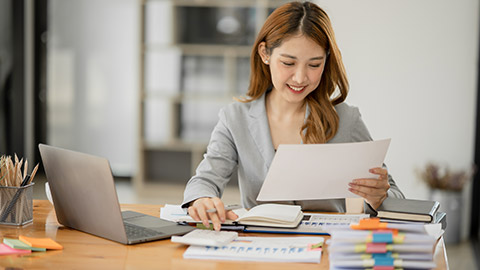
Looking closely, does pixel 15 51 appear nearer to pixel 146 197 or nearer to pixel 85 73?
pixel 85 73

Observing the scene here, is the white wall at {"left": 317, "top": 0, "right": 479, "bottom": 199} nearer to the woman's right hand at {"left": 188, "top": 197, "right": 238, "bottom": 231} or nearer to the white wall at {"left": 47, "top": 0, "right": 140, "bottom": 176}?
the white wall at {"left": 47, "top": 0, "right": 140, "bottom": 176}

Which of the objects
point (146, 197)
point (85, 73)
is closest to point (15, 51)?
point (85, 73)

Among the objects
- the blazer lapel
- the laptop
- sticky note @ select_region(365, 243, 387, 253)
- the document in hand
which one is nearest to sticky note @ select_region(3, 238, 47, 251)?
the laptop

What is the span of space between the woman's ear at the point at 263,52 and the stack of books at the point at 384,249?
972 millimetres

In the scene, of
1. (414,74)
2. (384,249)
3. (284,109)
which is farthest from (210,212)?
(414,74)

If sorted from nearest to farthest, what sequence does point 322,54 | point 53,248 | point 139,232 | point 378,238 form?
point 378,238 → point 53,248 → point 139,232 → point 322,54

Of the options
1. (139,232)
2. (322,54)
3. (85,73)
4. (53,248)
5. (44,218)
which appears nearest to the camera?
(53,248)

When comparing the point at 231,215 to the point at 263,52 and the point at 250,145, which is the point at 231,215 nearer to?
the point at 250,145

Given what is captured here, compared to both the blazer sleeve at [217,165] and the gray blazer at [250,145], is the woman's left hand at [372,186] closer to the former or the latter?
the gray blazer at [250,145]

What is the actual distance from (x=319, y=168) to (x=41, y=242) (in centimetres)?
76

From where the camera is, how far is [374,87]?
4492 millimetres

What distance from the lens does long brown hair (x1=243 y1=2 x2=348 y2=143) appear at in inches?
79.7

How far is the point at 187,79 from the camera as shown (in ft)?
17.1

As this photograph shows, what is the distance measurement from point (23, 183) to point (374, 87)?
3.25 metres
